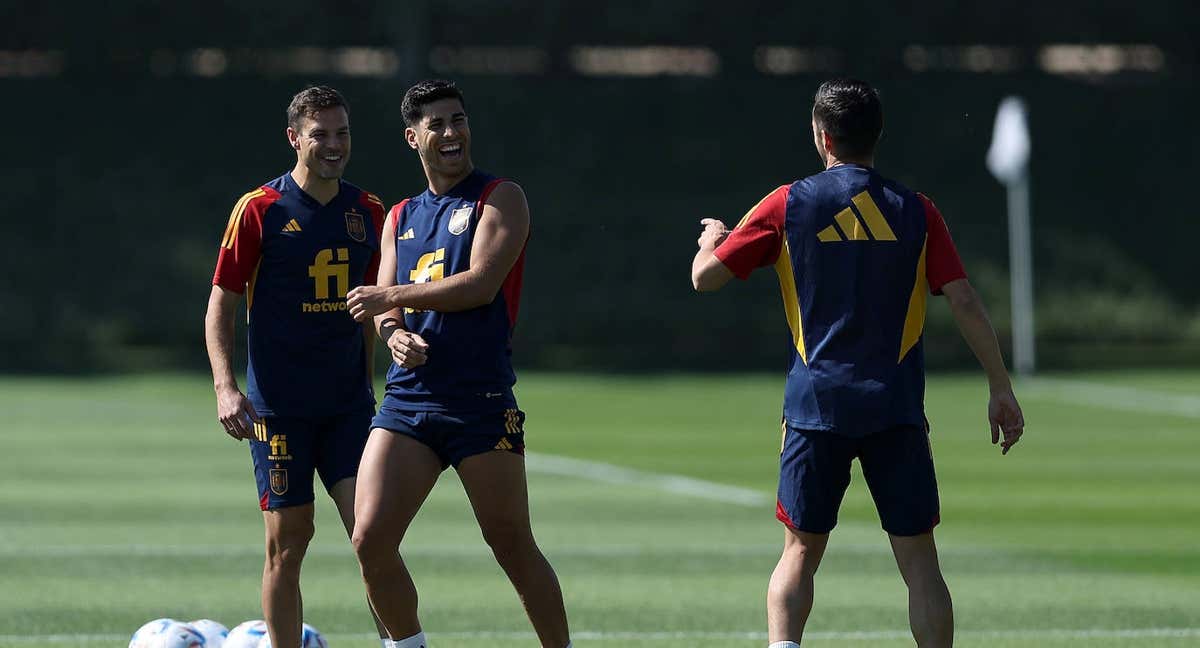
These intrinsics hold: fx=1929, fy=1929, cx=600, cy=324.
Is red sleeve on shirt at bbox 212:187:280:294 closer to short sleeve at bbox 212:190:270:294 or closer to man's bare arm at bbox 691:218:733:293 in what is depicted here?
short sleeve at bbox 212:190:270:294

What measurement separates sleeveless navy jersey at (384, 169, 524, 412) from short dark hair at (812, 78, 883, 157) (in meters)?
1.22

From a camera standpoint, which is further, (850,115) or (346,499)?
(346,499)

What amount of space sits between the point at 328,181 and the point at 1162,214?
100 ft

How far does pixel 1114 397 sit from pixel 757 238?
1867cm

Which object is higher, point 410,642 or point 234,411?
point 234,411

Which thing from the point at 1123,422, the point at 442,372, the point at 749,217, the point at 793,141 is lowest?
the point at 1123,422

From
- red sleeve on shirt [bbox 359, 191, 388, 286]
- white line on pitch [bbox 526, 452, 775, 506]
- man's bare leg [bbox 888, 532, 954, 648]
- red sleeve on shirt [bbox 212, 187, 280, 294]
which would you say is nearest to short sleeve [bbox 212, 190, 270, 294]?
red sleeve on shirt [bbox 212, 187, 280, 294]

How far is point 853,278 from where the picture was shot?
241 inches

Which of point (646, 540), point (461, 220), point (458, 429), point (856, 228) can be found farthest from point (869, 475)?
point (646, 540)

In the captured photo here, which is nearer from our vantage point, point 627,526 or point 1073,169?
point 627,526

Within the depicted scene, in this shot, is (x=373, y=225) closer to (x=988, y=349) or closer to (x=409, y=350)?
(x=409, y=350)

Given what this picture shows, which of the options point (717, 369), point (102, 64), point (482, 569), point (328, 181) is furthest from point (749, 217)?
point (102, 64)

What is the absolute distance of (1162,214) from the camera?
35375 mm

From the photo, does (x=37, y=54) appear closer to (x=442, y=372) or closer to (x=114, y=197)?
(x=114, y=197)
